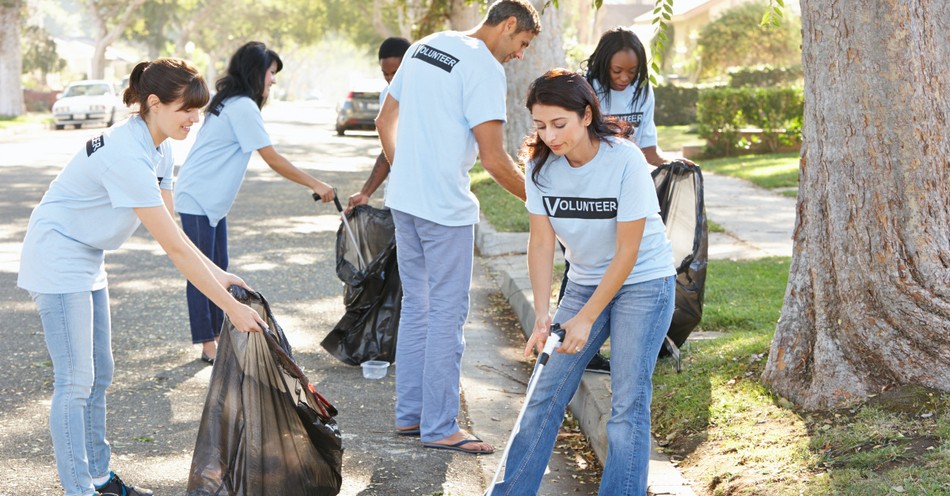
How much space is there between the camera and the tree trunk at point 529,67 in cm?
1664

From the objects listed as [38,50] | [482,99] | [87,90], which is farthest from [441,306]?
[38,50]

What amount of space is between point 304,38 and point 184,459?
61.3 m

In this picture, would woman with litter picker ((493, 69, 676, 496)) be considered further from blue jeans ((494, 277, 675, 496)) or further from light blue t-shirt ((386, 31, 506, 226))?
light blue t-shirt ((386, 31, 506, 226))

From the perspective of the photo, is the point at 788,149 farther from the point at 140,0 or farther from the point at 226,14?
the point at 226,14

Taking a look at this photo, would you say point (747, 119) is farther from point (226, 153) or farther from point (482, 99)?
point (482, 99)

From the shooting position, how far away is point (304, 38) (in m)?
64.3

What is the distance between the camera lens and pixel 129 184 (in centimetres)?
375

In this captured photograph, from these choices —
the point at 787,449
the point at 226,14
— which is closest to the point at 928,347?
the point at 787,449

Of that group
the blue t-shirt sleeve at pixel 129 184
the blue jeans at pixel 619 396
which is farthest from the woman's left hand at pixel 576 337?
the blue t-shirt sleeve at pixel 129 184

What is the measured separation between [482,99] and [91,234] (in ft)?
5.75

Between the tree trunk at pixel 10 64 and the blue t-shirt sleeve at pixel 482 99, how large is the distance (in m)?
35.3

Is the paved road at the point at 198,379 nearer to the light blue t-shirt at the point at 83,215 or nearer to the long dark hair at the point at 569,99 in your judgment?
the light blue t-shirt at the point at 83,215

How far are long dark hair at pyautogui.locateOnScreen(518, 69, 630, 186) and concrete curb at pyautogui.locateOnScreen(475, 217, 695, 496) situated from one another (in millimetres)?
1281

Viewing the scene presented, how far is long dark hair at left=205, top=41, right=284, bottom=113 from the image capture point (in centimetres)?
630
